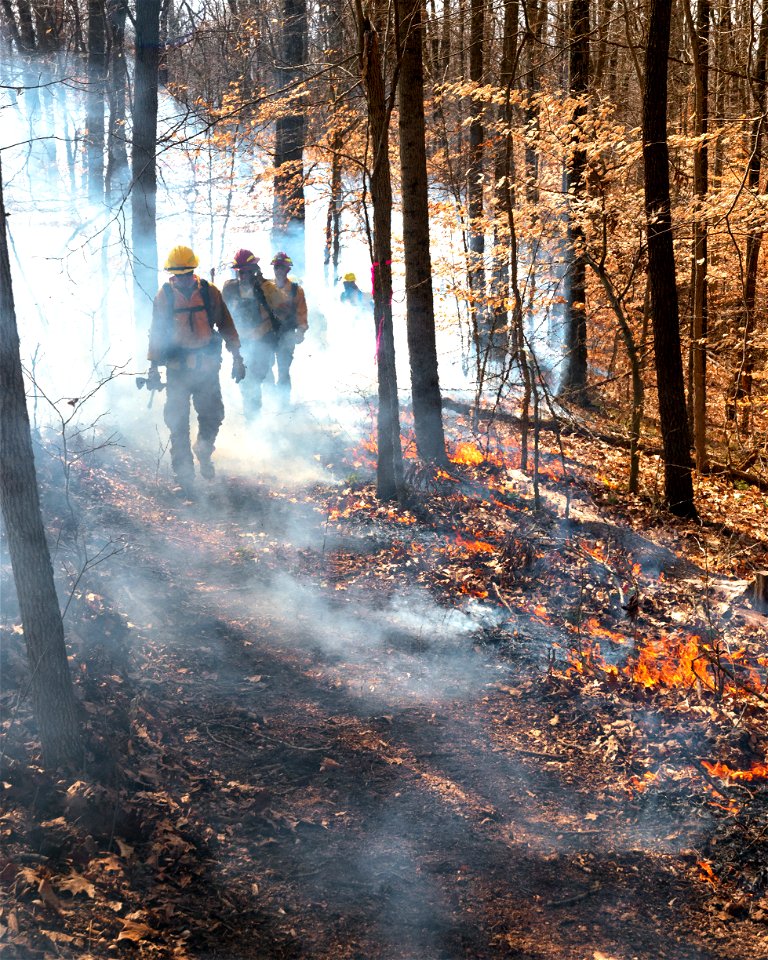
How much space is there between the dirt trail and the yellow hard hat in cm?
343

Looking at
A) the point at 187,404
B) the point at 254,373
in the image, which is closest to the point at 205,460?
the point at 187,404

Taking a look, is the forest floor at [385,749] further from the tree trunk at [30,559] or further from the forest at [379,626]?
the tree trunk at [30,559]

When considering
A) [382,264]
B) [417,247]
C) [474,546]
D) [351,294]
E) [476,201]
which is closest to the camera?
[474,546]

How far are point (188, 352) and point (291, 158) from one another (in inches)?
398

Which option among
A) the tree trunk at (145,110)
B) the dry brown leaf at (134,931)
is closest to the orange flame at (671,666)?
the dry brown leaf at (134,931)

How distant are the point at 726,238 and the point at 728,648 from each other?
11369 mm

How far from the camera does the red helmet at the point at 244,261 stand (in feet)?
36.3

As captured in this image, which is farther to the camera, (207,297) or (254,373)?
(254,373)

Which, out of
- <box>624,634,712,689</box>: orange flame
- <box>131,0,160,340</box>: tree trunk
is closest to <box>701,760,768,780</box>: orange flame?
<box>624,634,712,689</box>: orange flame

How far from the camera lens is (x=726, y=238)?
49.8 feet

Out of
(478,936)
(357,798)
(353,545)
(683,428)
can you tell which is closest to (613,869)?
(478,936)

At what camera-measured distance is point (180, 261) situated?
8.53m

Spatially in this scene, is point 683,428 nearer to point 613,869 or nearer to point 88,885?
point 613,869

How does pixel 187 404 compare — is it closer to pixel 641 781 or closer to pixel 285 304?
pixel 285 304
